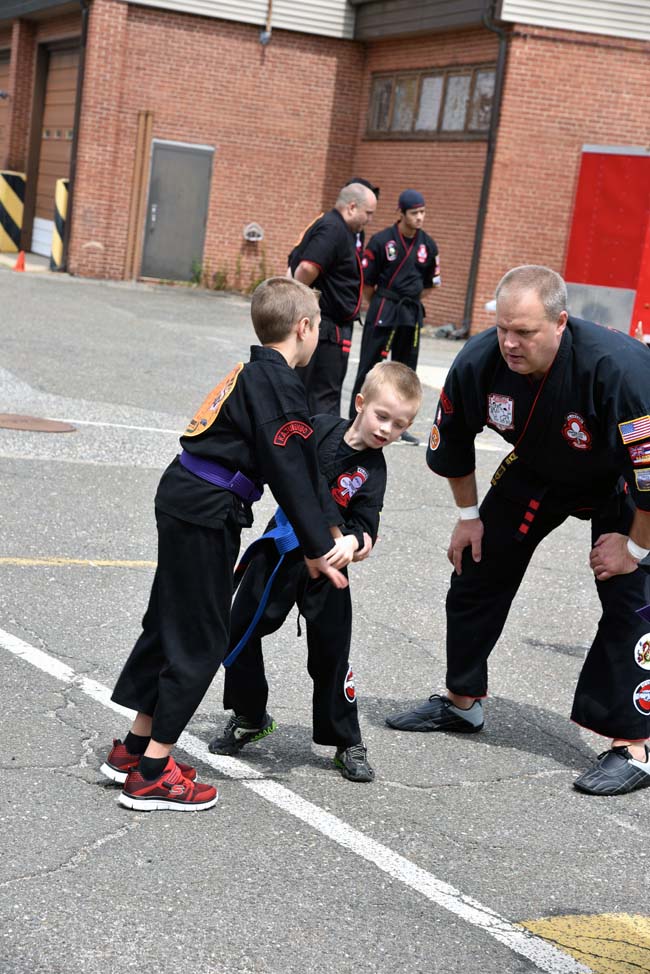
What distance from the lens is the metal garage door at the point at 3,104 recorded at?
26000 millimetres

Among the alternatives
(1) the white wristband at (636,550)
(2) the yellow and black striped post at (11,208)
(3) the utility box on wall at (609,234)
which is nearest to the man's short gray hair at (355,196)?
(1) the white wristband at (636,550)

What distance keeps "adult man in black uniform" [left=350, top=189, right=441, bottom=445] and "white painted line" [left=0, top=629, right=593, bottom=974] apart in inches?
244

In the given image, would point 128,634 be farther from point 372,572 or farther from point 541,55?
point 541,55

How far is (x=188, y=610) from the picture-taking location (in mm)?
3908

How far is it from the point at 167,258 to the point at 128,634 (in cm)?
1796

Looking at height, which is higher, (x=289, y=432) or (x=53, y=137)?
(x=53, y=137)

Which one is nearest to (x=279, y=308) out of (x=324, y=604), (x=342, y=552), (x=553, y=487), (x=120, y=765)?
(x=342, y=552)

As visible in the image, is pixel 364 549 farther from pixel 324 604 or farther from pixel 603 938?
pixel 603 938

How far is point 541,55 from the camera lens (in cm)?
1902

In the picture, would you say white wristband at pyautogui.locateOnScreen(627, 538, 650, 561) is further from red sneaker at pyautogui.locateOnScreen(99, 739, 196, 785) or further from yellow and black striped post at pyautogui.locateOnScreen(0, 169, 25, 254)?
yellow and black striped post at pyautogui.locateOnScreen(0, 169, 25, 254)

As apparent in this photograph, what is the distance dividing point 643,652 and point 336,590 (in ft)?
4.00

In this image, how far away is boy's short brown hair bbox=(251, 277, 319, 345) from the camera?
12.7 ft

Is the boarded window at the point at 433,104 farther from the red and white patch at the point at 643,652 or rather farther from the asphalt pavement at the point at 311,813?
Result: the red and white patch at the point at 643,652

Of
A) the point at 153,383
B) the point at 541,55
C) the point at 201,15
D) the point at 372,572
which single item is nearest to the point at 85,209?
the point at 201,15
